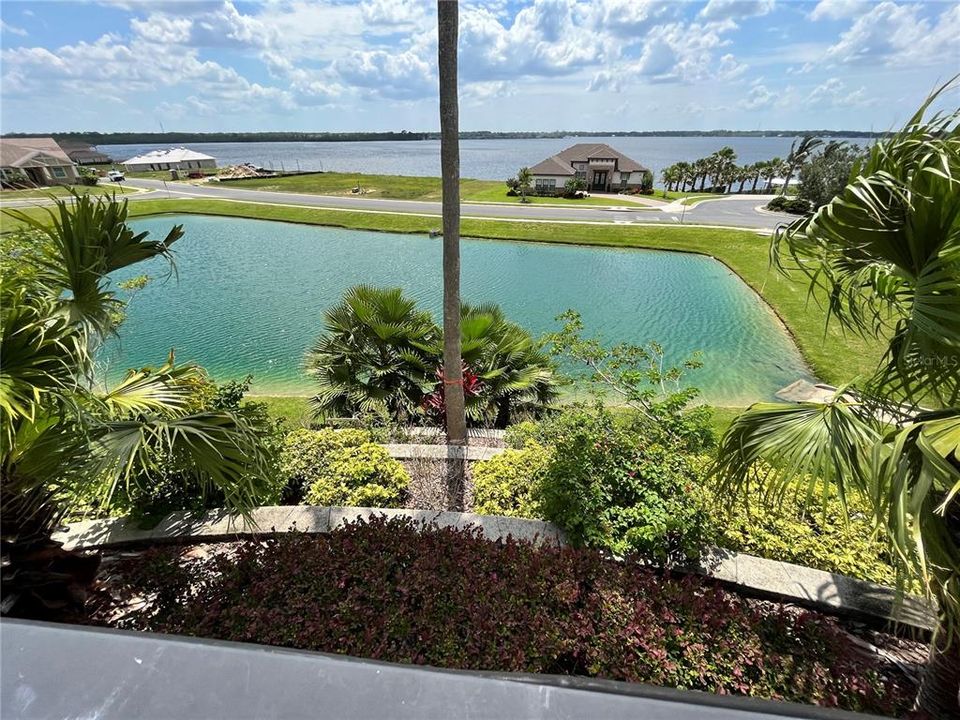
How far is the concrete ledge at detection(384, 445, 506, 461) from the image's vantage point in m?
5.24

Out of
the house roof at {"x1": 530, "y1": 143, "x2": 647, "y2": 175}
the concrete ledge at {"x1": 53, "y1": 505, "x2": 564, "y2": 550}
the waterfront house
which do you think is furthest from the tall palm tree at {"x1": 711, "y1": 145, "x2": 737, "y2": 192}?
the waterfront house

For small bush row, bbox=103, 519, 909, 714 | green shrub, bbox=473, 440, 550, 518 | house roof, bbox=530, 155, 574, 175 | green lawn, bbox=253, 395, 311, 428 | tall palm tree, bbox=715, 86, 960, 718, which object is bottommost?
green lawn, bbox=253, 395, 311, 428

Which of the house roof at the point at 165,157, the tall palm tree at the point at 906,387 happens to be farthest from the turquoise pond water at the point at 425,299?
the house roof at the point at 165,157

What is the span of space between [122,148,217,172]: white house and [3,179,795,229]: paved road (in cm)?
2081

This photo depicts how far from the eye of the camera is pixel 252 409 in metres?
4.44

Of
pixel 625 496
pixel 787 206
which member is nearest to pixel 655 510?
pixel 625 496

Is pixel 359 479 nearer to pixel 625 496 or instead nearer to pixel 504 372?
pixel 625 496

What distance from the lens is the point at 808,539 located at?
151 inches

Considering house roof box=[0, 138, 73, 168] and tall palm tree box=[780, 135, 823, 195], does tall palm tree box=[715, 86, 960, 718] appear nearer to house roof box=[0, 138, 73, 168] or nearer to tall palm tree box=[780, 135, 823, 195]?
tall palm tree box=[780, 135, 823, 195]

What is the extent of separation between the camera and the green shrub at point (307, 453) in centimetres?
471

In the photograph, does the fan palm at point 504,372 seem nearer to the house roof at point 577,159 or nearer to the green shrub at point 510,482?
the green shrub at point 510,482

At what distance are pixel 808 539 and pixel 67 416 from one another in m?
5.12

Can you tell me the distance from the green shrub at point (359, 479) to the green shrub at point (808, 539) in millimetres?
2776

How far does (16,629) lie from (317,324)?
36.1ft
